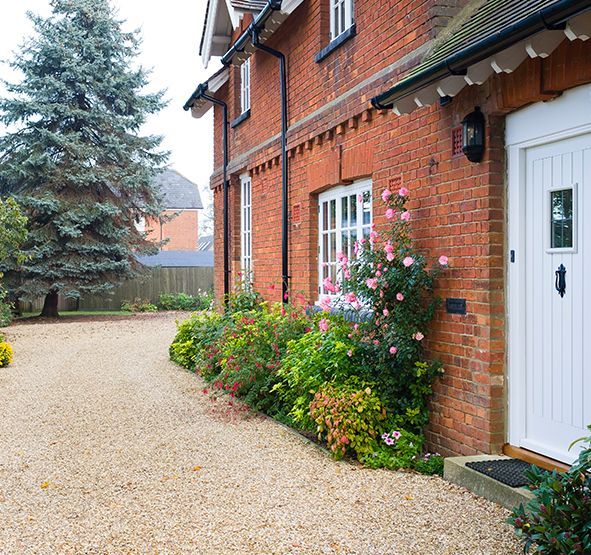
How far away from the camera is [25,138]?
2377 cm

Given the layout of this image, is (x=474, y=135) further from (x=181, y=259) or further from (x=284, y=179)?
(x=181, y=259)

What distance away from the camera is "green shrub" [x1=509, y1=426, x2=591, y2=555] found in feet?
11.2

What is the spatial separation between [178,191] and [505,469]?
1855 inches

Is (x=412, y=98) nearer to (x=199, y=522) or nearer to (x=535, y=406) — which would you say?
(x=535, y=406)

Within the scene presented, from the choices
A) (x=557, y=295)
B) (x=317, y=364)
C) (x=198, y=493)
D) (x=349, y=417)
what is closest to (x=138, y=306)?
(x=317, y=364)

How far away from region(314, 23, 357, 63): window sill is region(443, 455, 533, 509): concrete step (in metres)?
5.00

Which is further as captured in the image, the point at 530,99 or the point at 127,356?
the point at 127,356

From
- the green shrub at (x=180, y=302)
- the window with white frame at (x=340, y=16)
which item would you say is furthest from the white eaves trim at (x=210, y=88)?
the green shrub at (x=180, y=302)

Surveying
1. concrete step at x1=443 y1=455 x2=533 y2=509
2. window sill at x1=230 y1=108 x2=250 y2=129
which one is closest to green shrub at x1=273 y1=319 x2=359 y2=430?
concrete step at x1=443 y1=455 x2=533 y2=509

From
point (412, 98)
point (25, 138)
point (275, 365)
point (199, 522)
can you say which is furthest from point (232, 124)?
point (25, 138)

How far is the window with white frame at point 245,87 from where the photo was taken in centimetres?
1300

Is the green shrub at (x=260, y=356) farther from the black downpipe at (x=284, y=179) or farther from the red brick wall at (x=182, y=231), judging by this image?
the red brick wall at (x=182, y=231)

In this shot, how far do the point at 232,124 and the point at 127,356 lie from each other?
5.08 metres

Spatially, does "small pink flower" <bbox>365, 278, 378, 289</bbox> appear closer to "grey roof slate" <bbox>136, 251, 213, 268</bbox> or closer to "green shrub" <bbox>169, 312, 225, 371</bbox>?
"green shrub" <bbox>169, 312, 225, 371</bbox>
